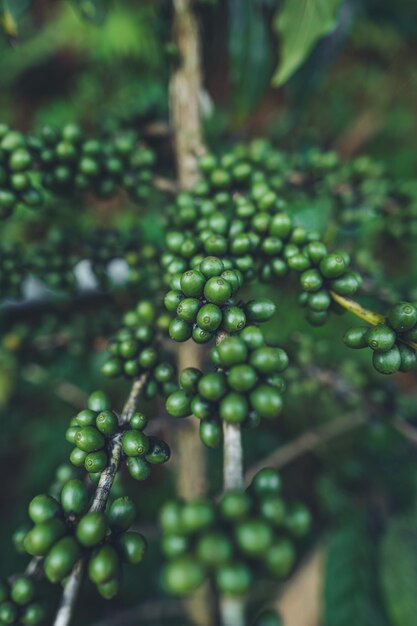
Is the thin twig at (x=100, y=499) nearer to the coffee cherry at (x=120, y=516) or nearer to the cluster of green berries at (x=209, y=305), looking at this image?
the coffee cherry at (x=120, y=516)

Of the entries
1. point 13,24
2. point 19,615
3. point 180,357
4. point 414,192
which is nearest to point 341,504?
point 180,357

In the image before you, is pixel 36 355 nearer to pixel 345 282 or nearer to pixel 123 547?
pixel 123 547

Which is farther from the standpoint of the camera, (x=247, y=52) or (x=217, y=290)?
(x=247, y=52)

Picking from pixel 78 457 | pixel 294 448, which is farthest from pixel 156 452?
pixel 294 448

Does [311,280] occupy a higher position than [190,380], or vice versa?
[311,280]

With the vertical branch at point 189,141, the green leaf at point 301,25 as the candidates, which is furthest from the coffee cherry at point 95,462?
the green leaf at point 301,25

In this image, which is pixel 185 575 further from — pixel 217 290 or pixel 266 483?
pixel 217 290
